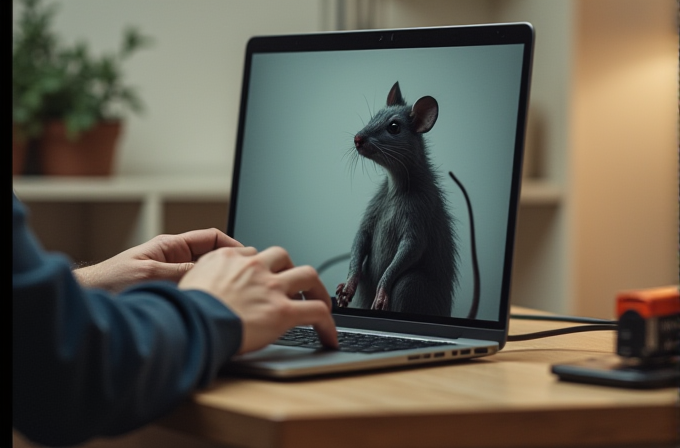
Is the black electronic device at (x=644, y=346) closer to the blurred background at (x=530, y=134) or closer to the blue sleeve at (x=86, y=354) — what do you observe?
the blue sleeve at (x=86, y=354)

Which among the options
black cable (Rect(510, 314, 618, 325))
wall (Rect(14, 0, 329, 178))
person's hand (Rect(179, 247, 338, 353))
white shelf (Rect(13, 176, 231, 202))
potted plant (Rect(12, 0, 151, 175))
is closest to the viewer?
person's hand (Rect(179, 247, 338, 353))

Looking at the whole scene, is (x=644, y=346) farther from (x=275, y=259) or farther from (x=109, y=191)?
(x=109, y=191)

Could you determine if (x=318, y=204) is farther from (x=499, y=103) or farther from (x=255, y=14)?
(x=255, y=14)

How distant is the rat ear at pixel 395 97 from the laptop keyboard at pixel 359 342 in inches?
9.8

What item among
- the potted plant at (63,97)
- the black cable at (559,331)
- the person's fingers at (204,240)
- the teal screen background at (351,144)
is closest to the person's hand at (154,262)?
the person's fingers at (204,240)

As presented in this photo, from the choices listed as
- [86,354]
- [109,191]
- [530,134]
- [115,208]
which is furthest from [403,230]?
[530,134]

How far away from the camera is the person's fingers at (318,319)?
715mm

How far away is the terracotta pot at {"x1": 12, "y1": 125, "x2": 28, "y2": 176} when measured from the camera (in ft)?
7.33

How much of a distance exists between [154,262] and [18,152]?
4.99 ft

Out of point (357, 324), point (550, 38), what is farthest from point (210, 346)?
point (550, 38)

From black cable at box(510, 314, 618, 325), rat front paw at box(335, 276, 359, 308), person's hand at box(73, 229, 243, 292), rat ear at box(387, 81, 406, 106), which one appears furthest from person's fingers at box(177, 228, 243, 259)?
black cable at box(510, 314, 618, 325)

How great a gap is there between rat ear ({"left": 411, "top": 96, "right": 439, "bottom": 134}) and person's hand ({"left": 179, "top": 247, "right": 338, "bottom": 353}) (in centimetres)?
23

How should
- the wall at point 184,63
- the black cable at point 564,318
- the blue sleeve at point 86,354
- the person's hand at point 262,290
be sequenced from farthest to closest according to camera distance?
1. the wall at point 184,63
2. the black cable at point 564,318
3. the person's hand at point 262,290
4. the blue sleeve at point 86,354

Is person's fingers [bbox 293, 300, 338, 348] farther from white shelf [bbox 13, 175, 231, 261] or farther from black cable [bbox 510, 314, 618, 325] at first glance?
white shelf [bbox 13, 175, 231, 261]
